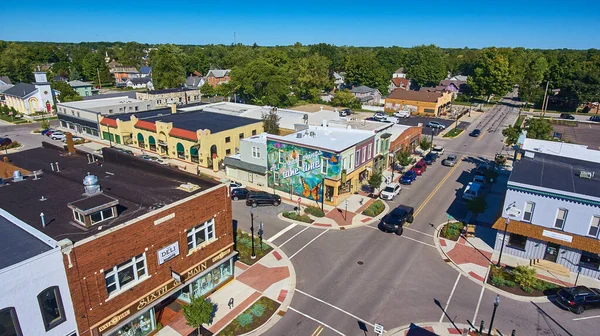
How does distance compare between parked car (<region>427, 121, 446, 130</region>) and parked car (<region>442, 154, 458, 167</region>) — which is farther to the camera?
A: parked car (<region>427, 121, 446, 130</region>)

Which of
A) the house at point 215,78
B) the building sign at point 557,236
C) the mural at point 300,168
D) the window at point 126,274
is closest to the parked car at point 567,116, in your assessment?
the building sign at point 557,236

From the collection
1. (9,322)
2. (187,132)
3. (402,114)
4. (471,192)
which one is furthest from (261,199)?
(402,114)

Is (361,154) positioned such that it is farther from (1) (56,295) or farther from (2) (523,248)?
(1) (56,295)

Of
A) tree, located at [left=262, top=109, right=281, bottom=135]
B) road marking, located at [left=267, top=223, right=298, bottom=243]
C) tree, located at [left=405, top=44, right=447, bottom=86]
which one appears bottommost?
road marking, located at [left=267, top=223, right=298, bottom=243]

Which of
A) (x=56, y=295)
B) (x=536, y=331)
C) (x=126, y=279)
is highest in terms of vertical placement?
(x=56, y=295)

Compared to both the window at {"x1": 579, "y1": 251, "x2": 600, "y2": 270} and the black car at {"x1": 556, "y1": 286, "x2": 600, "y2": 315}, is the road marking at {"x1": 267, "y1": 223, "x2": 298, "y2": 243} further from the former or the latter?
the window at {"x1": 579, "y1": 251, "x2": 600, "y2": 270}

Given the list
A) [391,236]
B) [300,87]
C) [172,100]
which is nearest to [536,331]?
[391,236]

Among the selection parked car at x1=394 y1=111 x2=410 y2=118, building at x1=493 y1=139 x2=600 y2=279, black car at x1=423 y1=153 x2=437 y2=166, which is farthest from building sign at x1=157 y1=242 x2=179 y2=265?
parked car at x1=394 y1=111 x2=410 y2=118

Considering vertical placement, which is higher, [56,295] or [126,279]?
[56,295]
